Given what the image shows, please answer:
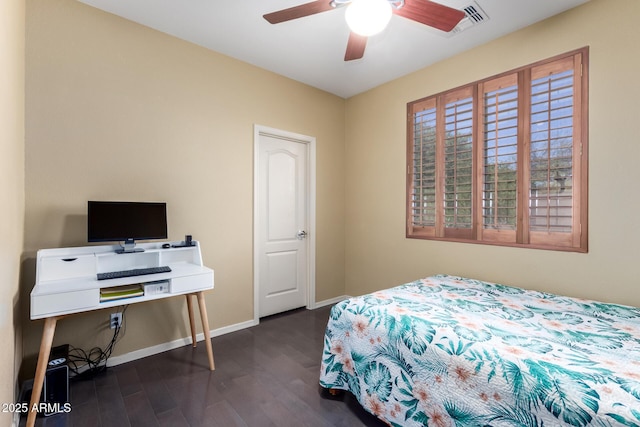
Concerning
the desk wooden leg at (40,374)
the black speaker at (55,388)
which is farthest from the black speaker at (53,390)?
the desk wooden leg at (40,374)

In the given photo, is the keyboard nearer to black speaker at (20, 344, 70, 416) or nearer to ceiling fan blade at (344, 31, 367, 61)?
black speaker at (20, 344, 70, 416)

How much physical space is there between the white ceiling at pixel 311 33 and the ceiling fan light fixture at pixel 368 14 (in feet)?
2.69

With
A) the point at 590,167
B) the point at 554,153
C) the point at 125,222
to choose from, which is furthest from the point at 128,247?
the point at 590,167

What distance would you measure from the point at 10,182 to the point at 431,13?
2432 millimetres

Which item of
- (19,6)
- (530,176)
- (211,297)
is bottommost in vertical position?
(211,297)

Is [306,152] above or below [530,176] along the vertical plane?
above

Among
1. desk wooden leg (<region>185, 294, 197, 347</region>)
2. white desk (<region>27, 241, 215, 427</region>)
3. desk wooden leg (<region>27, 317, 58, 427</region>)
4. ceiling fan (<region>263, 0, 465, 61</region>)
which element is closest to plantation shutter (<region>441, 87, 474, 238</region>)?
ceiling fan (<region>263, 0, 465, 61</region>)

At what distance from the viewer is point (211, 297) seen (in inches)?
115

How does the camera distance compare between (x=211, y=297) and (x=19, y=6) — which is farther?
(x=211, y=297)

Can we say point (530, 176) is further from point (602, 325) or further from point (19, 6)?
point (19, 6)

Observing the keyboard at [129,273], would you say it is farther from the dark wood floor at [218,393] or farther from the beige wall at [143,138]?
the dark wood floor at [218,393]

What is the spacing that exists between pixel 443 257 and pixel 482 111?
1402 millimetres

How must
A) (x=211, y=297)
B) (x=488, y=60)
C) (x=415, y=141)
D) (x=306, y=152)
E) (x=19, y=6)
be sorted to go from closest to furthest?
1. (x=19, y=6)
2. (x=488, y=60)
3. (x=211, y=297)
4. (x=415, y=141)
5. (x=306, y=152)

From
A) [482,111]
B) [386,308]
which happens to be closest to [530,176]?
[482,111]
